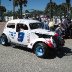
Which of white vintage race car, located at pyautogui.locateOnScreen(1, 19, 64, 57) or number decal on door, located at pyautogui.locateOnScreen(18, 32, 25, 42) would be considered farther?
number decal on door, located at pyautogui.locateOnScreen(18, 32, 25, 42)

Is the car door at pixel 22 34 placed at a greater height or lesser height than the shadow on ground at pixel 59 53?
greater

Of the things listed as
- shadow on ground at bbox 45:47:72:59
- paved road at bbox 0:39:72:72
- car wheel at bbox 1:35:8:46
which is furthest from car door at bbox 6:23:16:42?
shadow on ground at bbox 45:47:72:59

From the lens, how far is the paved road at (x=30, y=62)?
970 cm

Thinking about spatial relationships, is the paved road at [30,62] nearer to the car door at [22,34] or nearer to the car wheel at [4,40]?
the car door at [22,34]

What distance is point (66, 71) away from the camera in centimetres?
943

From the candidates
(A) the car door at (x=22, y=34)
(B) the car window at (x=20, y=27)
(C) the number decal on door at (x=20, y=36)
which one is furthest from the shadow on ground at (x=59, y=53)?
(B) the car window at (x=20, y=27)

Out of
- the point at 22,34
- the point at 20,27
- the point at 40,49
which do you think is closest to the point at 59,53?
the point at 40,49

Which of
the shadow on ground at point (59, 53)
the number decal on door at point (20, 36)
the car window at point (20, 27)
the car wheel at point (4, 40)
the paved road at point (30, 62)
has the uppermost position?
the car window at point (20, 27)

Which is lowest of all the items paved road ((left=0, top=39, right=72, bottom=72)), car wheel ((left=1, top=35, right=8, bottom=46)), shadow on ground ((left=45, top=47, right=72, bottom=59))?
shadow on ground ((left=45, top=47, right=72, bottom=59))

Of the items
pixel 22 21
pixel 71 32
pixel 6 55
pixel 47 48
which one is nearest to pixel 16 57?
pixel 6 55

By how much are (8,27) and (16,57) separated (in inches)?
137

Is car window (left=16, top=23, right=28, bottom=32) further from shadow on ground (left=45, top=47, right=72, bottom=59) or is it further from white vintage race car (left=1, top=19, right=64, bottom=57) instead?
shadow on ground (left=45, top=47, right=72, bottom=59)

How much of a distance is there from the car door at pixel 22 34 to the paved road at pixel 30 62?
0.58 meters

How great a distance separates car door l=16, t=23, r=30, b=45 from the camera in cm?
1301
